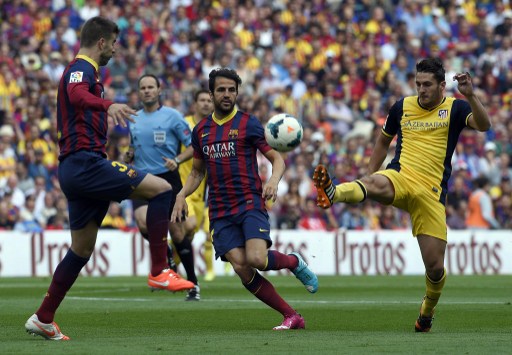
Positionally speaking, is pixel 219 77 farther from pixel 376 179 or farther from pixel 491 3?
A: pixel 491 3

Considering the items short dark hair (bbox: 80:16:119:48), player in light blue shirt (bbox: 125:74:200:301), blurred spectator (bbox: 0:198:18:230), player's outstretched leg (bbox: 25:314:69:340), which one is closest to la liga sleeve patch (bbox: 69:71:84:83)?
short dark hair (bbox: 80:16:119:48)

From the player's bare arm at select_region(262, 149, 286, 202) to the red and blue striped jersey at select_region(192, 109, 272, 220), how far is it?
119mm

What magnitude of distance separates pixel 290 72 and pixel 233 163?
16.9m

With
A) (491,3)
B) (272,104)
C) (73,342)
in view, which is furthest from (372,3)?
(73,342)

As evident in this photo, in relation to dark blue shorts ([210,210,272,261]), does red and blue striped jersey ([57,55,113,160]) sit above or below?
above

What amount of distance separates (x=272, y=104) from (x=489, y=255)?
6123 millimetres

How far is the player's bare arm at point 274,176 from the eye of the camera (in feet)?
30.3

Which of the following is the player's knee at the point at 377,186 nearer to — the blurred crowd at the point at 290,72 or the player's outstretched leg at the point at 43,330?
the player's outstretched leg at the point at 43,330

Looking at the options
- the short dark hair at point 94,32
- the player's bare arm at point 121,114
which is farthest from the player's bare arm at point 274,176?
the short dark hair at point 94,32

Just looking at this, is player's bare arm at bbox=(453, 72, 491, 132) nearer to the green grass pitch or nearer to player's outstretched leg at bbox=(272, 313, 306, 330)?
the green grass pitch

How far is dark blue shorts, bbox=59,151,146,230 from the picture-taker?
898cm

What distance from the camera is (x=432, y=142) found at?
9.70 meters

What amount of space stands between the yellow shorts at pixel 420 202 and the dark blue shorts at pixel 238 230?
111 cm

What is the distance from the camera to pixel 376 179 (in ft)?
30.9
